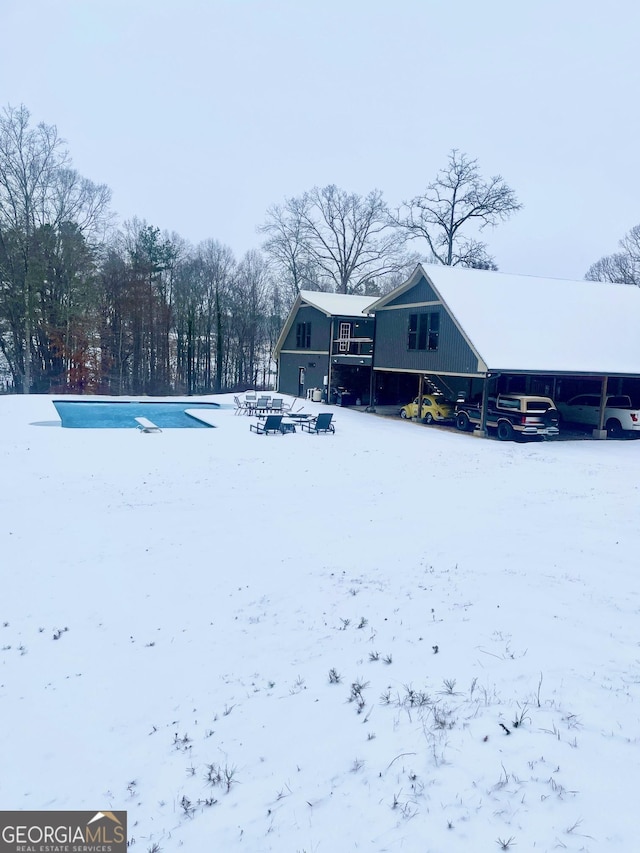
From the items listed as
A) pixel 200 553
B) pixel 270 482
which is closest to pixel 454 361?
pixel 270 482

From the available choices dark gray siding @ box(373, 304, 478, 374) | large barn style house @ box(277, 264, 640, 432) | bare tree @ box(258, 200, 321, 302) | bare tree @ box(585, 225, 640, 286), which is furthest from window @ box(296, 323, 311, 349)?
A: bare tree @ box(585, 225, 640, 286)

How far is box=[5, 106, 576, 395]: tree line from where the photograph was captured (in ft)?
107

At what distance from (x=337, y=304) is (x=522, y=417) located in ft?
49.1

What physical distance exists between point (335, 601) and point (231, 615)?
113cm

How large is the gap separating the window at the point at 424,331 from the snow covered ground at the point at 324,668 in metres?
13.0

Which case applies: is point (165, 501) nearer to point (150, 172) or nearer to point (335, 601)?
point (335, 601)

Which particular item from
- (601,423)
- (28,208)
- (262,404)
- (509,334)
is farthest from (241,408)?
(28,208)

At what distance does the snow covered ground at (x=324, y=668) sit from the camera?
3391mm

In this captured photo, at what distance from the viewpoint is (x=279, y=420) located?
18.8m

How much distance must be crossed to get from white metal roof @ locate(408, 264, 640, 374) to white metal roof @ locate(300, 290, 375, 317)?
616 cm

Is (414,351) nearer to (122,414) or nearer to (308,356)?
(308,356)

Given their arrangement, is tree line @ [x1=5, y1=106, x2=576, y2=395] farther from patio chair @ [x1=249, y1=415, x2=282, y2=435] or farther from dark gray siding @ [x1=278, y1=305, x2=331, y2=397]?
patio chair @ [x1=249, y1=415, x2=282, y2=435]

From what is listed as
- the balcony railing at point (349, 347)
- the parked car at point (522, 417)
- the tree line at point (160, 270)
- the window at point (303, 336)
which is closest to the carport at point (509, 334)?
the parked car at point (522, 417)

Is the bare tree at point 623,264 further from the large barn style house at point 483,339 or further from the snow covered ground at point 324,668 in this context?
the snow covered ground at point 324,668
